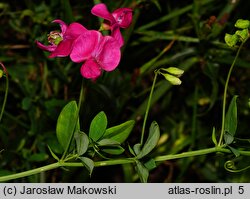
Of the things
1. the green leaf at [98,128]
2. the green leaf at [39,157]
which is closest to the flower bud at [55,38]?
the green leaf at [98,128]

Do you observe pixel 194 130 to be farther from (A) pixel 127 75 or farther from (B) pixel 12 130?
(B) pixel 12 130

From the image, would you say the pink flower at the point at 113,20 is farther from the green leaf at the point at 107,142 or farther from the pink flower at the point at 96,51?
the green leaf at the point at 107,142

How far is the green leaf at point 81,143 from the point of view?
0.70m

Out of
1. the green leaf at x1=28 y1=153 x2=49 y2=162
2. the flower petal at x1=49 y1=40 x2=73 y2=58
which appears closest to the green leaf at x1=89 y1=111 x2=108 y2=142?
the flower petal at x1=49 y1=40 x2=73 y2=58

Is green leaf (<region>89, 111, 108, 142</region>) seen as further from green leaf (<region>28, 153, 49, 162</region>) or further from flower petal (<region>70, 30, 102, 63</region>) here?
green leaf (<region>28, 153, 49, 162</region>)

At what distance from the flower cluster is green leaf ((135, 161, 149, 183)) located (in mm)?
145

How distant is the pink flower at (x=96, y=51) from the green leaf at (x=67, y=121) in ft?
0.25

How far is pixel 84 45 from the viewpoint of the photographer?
703 millimetres

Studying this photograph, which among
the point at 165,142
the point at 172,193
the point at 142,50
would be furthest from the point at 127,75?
the point at 172,193

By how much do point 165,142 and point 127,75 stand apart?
0.20m

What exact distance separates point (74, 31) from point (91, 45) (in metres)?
0.03

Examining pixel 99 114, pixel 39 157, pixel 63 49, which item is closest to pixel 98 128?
pixel 99 114

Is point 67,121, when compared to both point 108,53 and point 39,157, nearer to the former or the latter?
point 108,53

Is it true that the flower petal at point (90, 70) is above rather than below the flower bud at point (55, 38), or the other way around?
below
